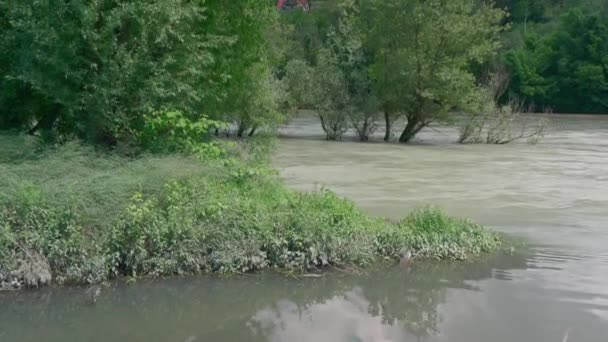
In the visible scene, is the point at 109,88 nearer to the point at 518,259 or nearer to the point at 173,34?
the point at 173,34

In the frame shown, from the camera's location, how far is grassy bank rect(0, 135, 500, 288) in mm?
8508

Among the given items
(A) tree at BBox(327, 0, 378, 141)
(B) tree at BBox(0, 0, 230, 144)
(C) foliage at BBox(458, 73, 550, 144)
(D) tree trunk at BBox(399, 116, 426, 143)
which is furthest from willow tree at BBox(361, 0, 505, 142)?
(B) tree at BBox(0, 0, 230, 144)

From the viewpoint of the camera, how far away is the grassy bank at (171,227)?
8508 millimetres

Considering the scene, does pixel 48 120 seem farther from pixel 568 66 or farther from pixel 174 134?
pixel 568 66

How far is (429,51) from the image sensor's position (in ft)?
94.2

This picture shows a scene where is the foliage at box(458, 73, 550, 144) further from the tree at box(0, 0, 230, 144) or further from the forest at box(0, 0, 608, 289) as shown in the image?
the tree at box(0, 0, 230, 144)

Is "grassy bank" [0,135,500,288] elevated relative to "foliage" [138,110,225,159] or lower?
lower

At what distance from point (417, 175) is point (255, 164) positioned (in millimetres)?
7965

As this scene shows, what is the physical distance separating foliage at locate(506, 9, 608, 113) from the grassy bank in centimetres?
4360

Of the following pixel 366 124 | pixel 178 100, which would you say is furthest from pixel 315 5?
pixel 178 100

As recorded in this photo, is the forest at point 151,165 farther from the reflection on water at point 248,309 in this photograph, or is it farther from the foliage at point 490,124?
the foliage at point 490,124

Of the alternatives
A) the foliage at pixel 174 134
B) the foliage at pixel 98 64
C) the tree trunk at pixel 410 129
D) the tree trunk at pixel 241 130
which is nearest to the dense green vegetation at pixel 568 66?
the tree trunk at pixel 410 129

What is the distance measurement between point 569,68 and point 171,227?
158 ft

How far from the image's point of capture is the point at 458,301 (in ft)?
27.5
